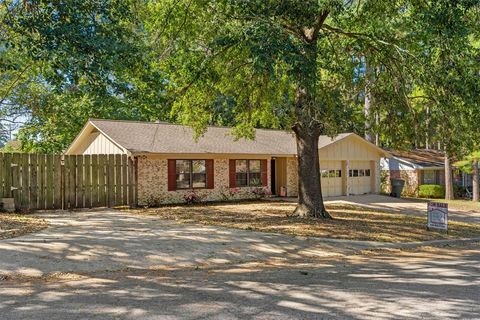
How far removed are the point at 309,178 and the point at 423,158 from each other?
74.2 feet

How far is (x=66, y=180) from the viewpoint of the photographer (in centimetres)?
1847

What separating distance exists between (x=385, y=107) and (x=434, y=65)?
4.61 m

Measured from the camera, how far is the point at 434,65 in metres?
12.6

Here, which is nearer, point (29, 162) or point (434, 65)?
point (434, 65)

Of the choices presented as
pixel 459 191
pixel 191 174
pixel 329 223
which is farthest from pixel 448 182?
pixel 329 223

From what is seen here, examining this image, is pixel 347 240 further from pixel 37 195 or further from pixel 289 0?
pixel 37 195

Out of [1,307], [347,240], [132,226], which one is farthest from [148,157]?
[1,307]

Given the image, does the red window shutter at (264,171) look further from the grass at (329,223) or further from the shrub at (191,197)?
the grass at (329,223)

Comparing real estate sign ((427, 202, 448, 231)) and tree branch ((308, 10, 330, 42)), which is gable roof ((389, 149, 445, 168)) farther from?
tree branch ((308, 10, 330, 42))

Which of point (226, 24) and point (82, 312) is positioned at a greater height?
point (226, 24)

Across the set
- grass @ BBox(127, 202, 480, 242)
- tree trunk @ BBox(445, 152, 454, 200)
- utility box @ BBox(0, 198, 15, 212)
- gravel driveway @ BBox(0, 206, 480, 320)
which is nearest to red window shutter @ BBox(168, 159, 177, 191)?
grass @ BBox(127, 202, 480, 242)

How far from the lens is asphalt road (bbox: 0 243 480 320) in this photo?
5.56 metres

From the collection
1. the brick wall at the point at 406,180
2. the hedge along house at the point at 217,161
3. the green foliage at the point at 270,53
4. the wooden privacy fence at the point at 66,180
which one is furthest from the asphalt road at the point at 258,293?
the brick wall at the point at 406,180

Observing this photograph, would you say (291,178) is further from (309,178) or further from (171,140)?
(309,178)
